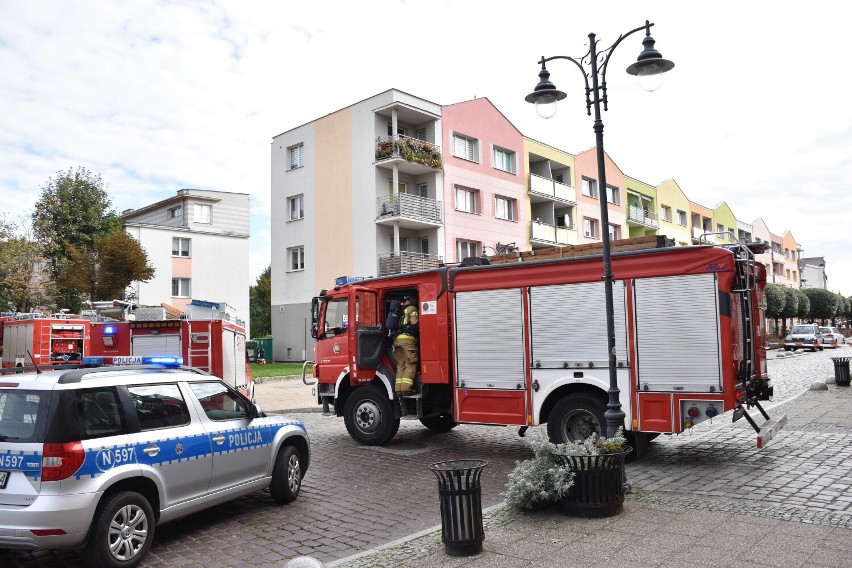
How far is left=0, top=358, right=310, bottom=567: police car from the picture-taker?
17.0 ft

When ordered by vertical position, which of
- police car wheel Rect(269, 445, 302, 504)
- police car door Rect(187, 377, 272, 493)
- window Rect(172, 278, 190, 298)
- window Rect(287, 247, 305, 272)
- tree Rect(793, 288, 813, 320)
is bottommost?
police car wheel Rect(269, 445, 302, 504)

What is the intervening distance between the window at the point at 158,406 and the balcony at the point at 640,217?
47760 mm

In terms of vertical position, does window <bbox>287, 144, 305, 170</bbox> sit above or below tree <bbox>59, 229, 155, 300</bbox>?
above

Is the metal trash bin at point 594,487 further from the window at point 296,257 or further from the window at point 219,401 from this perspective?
the window at point 296,257

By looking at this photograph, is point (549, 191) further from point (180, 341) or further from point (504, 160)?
point (180, 341)

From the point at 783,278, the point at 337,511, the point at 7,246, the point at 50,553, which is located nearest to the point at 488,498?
the point at 337,511

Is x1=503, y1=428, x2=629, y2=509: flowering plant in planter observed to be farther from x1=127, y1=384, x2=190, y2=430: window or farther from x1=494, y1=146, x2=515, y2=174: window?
x1=494, y1=146, x2=515, y2=174: window

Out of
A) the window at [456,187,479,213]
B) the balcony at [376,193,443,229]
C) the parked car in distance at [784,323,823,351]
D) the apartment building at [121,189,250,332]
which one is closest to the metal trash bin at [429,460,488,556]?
the balcony at [376,193,443,229]

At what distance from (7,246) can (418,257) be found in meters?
19.2

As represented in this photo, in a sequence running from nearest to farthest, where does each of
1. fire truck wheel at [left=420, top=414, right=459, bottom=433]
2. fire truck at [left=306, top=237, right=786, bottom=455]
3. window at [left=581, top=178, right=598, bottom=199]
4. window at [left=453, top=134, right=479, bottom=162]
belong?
fire truck at [left=306, top=237, right=786, bottom=455] < fire truck wheel at [left=420, top=414, right=459, bottom=433] < window at [left=453, top=134, right=479, bottom=162] < window at [left=581, top=178, right=598, bottom=199]

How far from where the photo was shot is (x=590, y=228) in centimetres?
4606

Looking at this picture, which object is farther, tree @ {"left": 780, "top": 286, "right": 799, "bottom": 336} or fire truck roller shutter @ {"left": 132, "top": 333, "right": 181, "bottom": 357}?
tree @ {"left": 780, "top": 286, "right": 799, "bottom": 336}

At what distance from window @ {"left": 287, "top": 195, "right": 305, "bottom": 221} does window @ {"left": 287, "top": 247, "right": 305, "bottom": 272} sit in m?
1.70

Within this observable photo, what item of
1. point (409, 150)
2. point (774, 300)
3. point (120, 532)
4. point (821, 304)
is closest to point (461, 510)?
point (120, 532)
